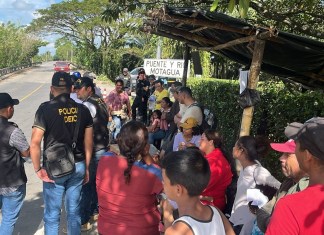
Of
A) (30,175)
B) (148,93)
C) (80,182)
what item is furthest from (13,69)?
(80,182)

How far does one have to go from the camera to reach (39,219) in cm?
455

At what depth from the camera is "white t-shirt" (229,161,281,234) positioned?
9.76ft

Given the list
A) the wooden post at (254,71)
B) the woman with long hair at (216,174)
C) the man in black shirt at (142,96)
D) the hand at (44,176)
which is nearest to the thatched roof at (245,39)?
the wooden post at (254,71)

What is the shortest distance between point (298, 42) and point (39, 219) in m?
3.84

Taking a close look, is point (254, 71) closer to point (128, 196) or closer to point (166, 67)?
point (128, 196)

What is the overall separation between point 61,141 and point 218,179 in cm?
151

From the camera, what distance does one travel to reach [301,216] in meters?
1.45

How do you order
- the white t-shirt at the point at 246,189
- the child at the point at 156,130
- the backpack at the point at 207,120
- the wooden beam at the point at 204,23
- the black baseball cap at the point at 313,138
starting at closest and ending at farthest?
the black baseball cap at the point at 313,138 < the white t-shirt at the point at 246,189 < the wooden beam at the point at 204,23 < the backpack at the point at 207,120 < the child at the point at 156,130

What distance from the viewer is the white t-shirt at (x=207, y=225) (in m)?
1.73

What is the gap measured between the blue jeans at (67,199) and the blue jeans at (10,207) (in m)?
0.26

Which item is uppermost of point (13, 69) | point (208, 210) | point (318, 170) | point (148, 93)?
point (318, 170)

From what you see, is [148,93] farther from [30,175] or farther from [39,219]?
[39,219]

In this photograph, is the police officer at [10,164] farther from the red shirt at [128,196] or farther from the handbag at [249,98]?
the handbag at [249,98]

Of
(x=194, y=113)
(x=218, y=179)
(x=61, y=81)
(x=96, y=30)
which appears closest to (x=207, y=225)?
(x=218, y=179)
